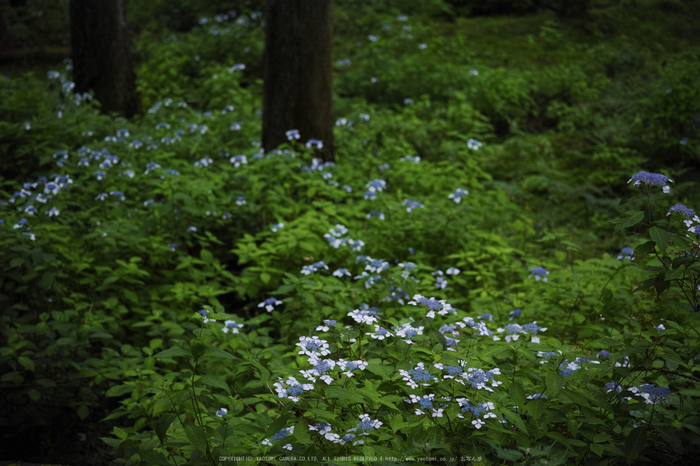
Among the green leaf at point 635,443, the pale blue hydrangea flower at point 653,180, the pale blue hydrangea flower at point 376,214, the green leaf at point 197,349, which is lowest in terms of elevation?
the pale blue hydrangea flower at point 376,214

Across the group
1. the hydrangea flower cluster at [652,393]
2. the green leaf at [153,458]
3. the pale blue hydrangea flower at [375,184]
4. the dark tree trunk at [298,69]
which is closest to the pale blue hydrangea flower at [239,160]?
the dark tree trunk at [298,69]

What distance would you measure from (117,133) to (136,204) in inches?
59.4

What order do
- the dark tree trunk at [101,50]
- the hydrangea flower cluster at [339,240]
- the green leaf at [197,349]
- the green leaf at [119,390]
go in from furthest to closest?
the dark tree trunk at [101,50] < the hydrangea flower cluster at [339,240] < the green leaf at [119,390] < the green leaf at [197,349]

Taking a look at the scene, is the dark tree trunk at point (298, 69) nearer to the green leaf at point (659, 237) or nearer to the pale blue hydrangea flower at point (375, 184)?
the pale blue hydrangea flower at point (375, 184)

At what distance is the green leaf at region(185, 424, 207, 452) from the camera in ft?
5.33

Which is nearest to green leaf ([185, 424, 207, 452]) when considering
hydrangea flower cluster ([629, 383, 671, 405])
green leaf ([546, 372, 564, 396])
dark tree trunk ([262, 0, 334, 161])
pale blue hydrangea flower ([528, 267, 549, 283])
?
green leaf ([546, 372, 564, 396])

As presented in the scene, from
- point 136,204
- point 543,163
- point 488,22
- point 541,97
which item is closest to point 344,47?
point 488,22

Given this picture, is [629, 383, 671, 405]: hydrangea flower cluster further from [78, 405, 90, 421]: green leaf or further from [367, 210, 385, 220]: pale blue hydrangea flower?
[78, 405, 90, 421]: green leaf

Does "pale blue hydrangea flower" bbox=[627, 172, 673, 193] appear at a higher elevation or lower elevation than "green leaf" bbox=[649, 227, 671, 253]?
higher

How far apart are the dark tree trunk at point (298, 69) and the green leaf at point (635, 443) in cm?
446

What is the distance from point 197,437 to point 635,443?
1.56 metres

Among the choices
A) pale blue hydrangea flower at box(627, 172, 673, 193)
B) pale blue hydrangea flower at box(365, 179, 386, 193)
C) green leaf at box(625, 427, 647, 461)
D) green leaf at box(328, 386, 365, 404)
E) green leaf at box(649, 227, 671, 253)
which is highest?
pale blue hydrangea flower at box(627, 172, 673, 193)

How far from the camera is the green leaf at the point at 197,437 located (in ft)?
5.33

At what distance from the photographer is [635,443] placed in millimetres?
1690
